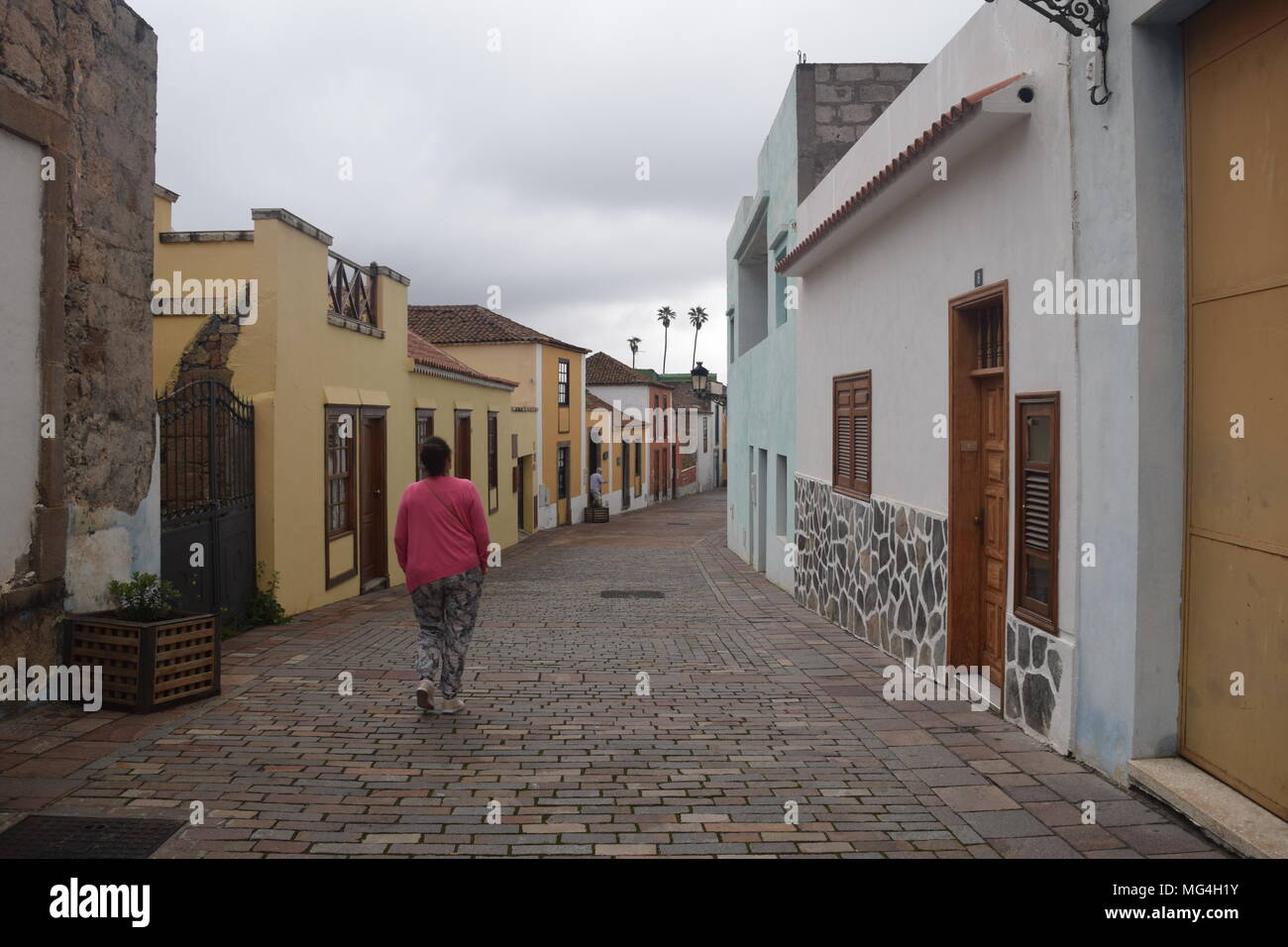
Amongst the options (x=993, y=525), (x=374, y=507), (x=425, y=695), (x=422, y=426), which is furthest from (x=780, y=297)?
(x=425, y=695)

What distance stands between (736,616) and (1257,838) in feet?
24.8

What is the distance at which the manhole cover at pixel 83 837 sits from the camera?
3967mm

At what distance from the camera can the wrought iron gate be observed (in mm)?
8586

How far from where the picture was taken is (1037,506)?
227 inches

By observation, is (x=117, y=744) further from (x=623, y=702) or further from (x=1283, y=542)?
(x=1283, y=542)

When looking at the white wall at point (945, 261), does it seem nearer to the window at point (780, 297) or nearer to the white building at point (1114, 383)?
the white building at point (1114, 383)

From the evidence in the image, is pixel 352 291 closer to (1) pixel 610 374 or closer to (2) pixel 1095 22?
(2) pixel 1095 22

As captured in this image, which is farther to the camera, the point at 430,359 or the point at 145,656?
the point at 430,359

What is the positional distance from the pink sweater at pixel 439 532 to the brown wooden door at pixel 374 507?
753 centimetres

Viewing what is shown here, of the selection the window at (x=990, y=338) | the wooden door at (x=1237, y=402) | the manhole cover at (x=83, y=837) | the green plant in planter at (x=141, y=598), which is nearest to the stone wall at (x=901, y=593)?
the wooden door at (x=1237, y=402)

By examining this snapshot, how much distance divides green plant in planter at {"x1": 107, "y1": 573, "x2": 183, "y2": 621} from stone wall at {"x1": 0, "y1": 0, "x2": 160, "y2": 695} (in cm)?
19

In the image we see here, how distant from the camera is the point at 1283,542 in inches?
152

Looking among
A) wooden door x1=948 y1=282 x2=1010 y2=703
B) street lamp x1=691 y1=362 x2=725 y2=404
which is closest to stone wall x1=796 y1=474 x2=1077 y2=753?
wooden door x1=948 y1=282 x2=1010 y2=703

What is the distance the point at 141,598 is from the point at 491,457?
16865 mm
